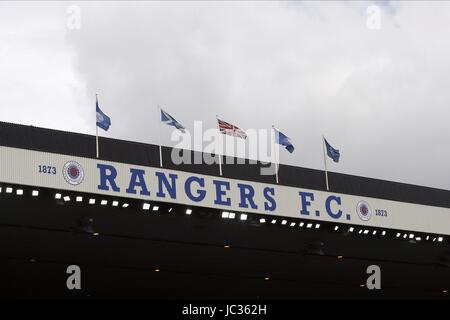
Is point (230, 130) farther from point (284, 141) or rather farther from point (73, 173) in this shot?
point (73, 173)

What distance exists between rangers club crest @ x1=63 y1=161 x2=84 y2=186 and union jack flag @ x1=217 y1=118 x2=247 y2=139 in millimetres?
7117

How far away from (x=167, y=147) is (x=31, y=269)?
9170 millimetres

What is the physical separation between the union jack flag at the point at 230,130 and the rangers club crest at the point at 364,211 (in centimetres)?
652

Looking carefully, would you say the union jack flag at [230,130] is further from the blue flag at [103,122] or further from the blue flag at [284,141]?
the blue flag at [103,122]

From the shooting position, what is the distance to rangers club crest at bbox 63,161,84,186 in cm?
3175

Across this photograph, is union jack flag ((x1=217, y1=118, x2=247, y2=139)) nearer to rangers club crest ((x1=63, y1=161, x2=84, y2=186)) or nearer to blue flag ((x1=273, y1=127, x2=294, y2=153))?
blue flag ((x1=273, y1=127, x2=294, y2=153))

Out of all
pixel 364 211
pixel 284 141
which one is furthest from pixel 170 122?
pixel 364 211

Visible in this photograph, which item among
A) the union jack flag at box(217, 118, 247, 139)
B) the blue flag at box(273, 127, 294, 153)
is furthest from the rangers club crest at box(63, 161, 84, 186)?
the blue flag at box(273, 127, 294, 153)

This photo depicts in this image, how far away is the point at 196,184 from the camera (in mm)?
34719

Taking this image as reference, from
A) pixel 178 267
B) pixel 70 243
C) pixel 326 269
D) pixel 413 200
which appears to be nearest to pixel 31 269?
pixel 70 243

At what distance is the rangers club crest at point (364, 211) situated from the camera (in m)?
39.0

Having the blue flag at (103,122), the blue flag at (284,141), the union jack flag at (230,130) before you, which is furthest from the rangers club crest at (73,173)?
the blue flag at (284,141)
